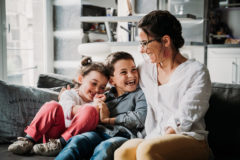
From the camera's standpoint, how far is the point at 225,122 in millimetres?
1625

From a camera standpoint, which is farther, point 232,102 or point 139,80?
point 139,80

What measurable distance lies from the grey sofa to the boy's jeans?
0.82 feet

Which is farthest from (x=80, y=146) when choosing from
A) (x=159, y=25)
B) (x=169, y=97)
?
(x=159, y=25)

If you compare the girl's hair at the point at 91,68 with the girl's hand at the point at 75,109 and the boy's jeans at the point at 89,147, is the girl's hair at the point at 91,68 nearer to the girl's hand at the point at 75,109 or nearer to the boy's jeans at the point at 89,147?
the girl's hand at the point at 75,109

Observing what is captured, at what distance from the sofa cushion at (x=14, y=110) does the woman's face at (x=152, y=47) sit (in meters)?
0.83

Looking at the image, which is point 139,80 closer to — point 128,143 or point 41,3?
point 128,143

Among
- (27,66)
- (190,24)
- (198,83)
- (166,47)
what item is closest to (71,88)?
(166,47)

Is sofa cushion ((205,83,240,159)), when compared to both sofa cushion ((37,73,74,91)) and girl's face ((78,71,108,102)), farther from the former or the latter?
sofa cushion ((37,73,74,91))

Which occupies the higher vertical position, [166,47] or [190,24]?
[190,24]

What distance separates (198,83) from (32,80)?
3.06 metres

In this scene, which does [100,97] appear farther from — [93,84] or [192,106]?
[192,106]

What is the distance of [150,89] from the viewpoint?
167cm

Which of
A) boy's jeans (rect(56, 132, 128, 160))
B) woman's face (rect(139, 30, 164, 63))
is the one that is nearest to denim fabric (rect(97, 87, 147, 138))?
boy's jeans (rect(56, 132, 128, 160))

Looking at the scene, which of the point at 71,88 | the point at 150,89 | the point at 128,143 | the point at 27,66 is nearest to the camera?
the point at 128,143
